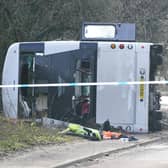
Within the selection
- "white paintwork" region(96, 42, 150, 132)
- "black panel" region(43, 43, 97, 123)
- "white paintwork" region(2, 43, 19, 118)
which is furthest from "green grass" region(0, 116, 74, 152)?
"white paintwork" region(96, 42, 150, 132)

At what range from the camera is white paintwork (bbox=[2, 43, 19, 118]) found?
56.0 ft

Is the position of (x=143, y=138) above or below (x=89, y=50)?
below

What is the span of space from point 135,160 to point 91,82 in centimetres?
531

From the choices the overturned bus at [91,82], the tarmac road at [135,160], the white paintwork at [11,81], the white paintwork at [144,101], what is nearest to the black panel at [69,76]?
the overturned bus at [91,82]

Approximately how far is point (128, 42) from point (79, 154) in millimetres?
5776

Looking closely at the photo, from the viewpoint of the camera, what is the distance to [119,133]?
1611cm

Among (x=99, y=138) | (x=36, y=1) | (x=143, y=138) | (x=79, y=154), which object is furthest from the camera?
(x=36, y=1)

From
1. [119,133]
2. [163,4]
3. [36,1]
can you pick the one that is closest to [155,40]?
[163,4]

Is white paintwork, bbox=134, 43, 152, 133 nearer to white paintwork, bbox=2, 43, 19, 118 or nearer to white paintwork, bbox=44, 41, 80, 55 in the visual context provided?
Answer: white paintwork, bbox=44, 41, 80, 55

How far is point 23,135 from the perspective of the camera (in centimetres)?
1394

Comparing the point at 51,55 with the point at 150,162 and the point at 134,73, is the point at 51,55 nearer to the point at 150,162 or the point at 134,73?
the point at 134,73

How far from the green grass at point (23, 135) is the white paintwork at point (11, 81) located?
138 centimetres

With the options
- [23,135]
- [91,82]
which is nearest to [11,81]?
[91,82]

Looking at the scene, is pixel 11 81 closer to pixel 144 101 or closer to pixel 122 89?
pixel 122 89
